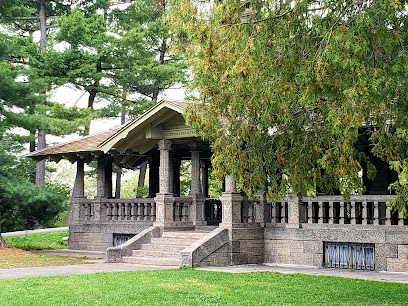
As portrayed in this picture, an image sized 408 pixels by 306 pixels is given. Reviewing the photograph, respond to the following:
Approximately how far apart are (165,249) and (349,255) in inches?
197

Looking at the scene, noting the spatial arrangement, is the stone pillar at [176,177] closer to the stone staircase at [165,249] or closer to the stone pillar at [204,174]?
the stone pillar at [204,174]

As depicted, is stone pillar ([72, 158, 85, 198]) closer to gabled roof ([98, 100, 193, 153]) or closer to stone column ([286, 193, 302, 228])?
gabled roof ([98, 100, 193, 153])

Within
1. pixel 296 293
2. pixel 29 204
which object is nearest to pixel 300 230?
pixel 296 293

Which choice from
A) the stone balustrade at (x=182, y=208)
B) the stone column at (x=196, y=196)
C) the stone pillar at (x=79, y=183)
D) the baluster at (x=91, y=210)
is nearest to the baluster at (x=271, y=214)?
the stone column at (x=196, y=196)

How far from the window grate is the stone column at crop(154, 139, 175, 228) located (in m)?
5.01

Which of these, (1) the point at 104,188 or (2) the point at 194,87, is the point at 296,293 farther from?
(1) the point at 104,188

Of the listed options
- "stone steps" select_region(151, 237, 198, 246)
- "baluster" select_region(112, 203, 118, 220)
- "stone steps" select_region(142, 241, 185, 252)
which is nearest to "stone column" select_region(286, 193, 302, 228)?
"stone steps" select_region(151, 237, 198, 246)

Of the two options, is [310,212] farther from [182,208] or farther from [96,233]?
[96,233]

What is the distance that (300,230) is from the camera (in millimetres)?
17609

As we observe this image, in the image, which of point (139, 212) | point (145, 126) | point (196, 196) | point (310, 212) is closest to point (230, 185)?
point (310, 212)

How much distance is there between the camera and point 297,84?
998 cm

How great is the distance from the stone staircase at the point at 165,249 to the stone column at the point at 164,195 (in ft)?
1.53

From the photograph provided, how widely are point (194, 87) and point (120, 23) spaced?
82.4 feet

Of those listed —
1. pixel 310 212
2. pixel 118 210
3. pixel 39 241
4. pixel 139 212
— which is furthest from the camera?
pixel 39 241
